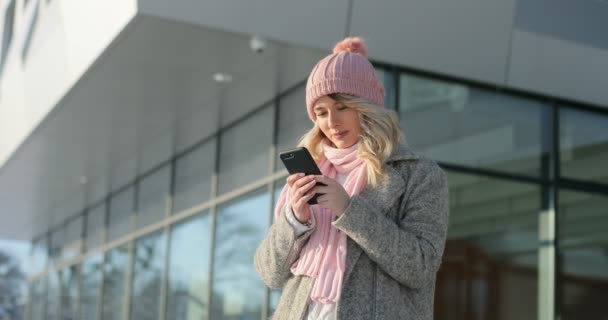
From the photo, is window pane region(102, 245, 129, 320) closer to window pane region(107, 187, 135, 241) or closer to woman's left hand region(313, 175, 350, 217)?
window pane region(107, 187, 135, 241)

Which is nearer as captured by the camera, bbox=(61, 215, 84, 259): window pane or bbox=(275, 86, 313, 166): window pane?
bbox=(275, 86, 313, 166): window pane

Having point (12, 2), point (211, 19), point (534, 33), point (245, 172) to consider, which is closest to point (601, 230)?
point (534, 33)

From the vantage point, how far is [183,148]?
415 inches

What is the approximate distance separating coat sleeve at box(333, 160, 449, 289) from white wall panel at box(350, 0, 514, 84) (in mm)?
4597

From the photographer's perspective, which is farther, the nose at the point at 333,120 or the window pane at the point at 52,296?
the window pane at the point at 52,296

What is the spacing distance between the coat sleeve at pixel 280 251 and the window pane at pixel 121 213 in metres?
10.6

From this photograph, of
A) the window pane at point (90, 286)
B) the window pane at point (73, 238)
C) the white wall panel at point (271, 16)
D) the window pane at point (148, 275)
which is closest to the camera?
the white wall panel at point (271, 16)

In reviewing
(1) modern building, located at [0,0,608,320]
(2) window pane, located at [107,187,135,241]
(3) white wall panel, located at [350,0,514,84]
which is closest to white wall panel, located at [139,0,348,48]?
(1) modern building, located at [0,0,608,320]

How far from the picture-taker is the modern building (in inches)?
275

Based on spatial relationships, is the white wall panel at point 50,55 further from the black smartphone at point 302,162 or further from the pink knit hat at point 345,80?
the black smartphone at point 302,162

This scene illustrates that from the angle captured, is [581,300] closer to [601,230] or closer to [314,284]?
[601,230]

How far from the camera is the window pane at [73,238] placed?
630 inches

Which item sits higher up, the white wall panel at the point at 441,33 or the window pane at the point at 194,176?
the white wall panel at the point at 441,33

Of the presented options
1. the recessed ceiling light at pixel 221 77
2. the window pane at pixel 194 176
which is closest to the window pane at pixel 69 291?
the window pane at pixel 194 176
